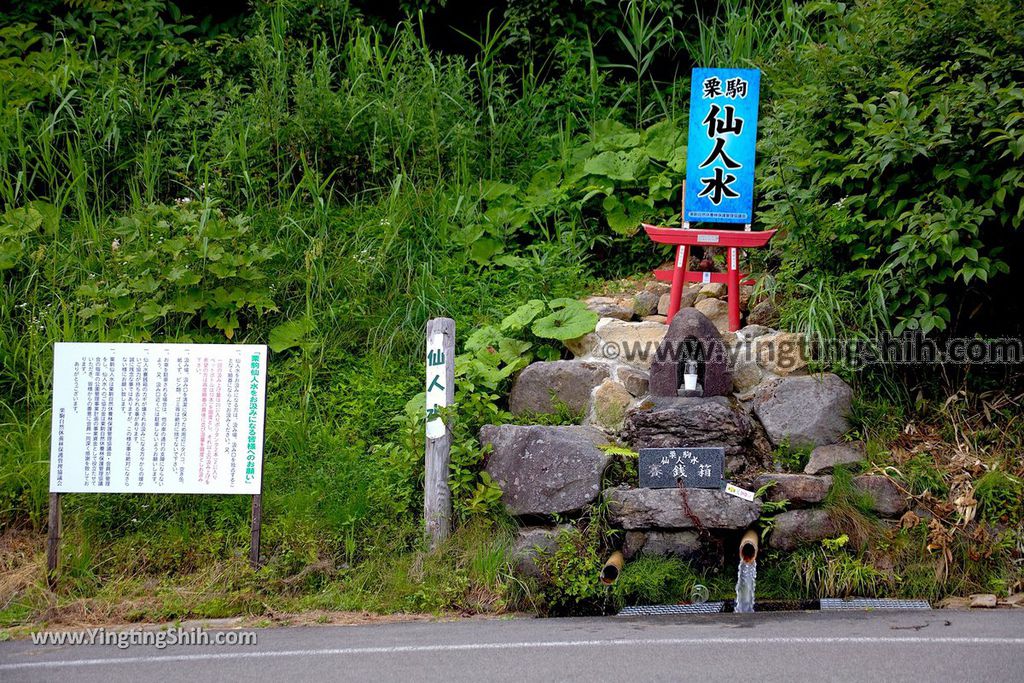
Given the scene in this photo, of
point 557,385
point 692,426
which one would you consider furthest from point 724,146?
point 692,426

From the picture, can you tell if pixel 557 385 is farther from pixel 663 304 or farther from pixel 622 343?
pixel 663 304

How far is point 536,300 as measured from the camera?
27.5ft

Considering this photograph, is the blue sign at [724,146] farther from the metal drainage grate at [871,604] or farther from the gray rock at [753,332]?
the metal drainage grate at [871,604]

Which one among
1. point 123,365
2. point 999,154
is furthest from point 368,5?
point 999,154

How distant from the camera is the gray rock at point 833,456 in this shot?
269 inches

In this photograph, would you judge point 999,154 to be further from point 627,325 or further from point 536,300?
point 536,300

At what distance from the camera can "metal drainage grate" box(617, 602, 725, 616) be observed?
622 centimetres

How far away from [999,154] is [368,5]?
26.3 ft

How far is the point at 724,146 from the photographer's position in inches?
322

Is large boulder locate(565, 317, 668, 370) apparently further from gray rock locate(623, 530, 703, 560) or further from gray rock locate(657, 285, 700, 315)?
gray rock locate(623, 530, 703, 560)

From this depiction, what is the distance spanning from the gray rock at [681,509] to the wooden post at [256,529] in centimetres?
252

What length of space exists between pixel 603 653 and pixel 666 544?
1.57 meters

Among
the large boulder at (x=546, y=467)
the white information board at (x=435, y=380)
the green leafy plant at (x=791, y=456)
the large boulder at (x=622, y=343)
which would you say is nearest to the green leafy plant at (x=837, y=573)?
the green leafy plant at (x=791, y=456)

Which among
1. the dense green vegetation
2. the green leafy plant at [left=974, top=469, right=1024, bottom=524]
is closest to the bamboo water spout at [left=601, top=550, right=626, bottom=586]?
the dense green vegetation
